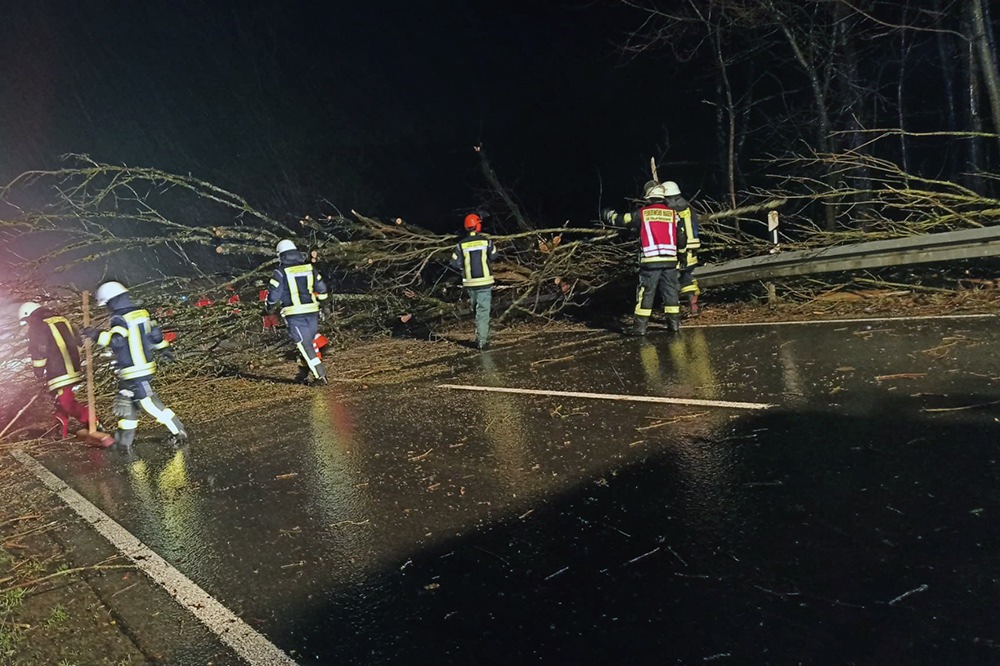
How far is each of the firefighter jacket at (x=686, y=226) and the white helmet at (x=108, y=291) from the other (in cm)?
686

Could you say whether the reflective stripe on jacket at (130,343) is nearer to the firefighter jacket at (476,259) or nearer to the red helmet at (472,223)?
the firefighter jacket at (476,259)

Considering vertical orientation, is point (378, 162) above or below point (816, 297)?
above

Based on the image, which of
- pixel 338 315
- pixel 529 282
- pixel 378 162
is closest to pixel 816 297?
pixel 529 282

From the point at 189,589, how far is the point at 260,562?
40 cm

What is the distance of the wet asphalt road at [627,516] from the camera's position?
288cm

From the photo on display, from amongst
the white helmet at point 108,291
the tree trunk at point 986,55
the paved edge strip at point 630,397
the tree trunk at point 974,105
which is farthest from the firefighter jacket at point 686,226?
the white helmet at point 108,291

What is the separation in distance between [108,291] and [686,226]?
7178mm

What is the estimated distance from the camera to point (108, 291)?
22.9 ft

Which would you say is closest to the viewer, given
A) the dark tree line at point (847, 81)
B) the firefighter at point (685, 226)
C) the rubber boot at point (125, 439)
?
the rubber boot at point (125, 439)

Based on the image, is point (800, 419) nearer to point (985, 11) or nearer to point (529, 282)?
point (529, 282)

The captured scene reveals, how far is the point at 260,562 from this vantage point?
4.08 meters

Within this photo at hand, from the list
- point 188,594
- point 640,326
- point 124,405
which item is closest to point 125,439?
point 124,405

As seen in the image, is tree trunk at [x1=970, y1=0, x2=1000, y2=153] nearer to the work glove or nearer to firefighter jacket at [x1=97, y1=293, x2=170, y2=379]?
firefighter jacket at [x1=97, y1=293, x2=170, y2=379]

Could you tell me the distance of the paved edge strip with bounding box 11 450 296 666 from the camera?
310cm
